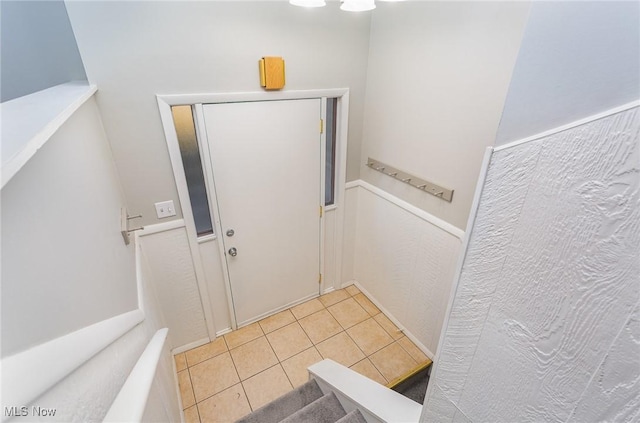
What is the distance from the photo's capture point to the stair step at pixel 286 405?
188 centimetres

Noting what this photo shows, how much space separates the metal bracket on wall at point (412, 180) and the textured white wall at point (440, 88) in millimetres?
39

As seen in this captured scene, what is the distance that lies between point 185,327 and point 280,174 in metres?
1.46

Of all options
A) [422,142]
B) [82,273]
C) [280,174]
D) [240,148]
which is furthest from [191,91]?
[422,142]

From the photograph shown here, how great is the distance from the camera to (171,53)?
1.66 m

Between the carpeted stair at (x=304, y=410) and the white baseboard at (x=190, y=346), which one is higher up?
the carpeted stair at (x=304, y=410)

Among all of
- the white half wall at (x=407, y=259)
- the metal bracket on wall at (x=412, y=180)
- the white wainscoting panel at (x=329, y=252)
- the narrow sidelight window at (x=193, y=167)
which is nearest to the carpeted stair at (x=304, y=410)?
the white half wall at (x=407, y=259)

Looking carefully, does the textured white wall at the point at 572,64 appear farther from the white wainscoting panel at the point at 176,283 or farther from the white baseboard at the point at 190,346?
the white baseboard at the point at 190,346

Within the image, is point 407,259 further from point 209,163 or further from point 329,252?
point 209,163

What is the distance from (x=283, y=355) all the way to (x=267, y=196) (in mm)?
1325

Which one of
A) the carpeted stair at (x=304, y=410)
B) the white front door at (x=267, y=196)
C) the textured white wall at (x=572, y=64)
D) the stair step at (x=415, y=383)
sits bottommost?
the stair step at (x=415, y=383)

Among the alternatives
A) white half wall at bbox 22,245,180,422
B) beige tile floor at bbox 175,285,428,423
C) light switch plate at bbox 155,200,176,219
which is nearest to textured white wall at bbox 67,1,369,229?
light switch plate at bbox 155,200,176,219

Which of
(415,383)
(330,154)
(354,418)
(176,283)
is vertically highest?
(330,154)

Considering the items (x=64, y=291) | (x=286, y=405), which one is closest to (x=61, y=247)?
(x=64, y=291)

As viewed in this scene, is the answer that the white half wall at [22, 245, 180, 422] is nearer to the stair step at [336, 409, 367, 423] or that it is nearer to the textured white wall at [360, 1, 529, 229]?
the stair step at [336, 409, 367, 423]
